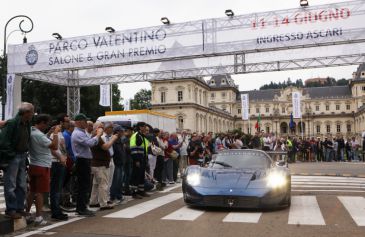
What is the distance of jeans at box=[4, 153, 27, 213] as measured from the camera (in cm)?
727

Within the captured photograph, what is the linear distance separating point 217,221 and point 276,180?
6.13ft

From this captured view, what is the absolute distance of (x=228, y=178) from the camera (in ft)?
30.1

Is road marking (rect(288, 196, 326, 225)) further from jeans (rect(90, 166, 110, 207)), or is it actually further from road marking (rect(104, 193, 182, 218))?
jeans (rect(90, 166, 110, 207))

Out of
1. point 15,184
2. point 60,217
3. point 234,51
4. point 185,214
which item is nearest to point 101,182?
point 60,217

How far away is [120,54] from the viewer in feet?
72.9

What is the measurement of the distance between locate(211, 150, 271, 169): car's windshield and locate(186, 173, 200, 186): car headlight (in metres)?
0.81

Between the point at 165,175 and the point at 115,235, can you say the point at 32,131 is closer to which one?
the point at 115,235

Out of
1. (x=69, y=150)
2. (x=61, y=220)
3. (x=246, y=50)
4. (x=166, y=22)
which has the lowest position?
(x=61, y=220)

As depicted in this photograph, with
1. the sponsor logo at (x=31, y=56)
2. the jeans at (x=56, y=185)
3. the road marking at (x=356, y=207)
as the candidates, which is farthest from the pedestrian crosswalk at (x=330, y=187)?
the sponsor logo at (x=31, y=56)

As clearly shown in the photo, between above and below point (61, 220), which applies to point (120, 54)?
above

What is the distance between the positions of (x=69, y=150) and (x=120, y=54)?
1329 centimetres

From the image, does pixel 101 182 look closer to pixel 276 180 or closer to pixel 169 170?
pixel 276 180

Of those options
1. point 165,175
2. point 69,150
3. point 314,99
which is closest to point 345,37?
point 165,175

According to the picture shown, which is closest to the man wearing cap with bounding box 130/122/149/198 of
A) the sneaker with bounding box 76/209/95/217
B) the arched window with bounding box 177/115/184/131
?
the sneaker with bounding box 76/209/95/217
